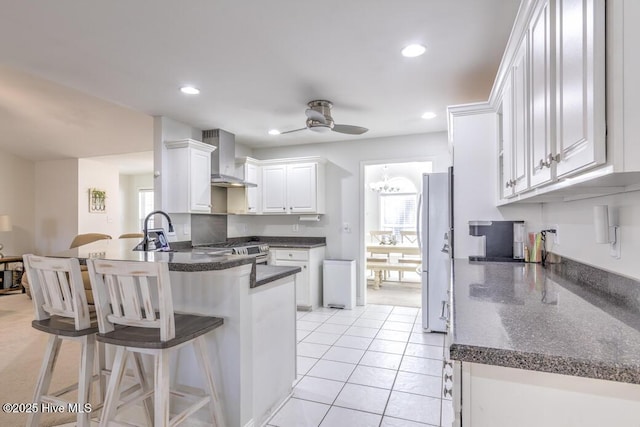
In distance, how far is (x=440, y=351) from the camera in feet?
10.3

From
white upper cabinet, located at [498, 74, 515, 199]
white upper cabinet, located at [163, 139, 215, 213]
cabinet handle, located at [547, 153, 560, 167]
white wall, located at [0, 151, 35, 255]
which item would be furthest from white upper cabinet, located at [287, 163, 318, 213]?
white wall, located at [0, 151, 35, 255]

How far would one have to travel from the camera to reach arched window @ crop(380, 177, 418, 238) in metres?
7.80

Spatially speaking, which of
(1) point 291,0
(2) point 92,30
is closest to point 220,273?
(1) point 291,0

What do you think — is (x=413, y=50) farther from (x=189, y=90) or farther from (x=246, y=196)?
(x=246, y=196)

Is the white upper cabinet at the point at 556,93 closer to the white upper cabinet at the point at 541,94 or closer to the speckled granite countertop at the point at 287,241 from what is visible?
the white upper cabinet at the point at 541,94

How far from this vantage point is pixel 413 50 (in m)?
2.40

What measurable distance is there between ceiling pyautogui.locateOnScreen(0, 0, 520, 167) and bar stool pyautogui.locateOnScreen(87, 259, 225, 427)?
1469mm

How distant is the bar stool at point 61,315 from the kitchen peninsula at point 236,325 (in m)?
0.15

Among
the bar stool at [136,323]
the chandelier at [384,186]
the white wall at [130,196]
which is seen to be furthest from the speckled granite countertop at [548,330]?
the white wall at [130,196]

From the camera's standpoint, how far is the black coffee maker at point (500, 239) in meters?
2.54

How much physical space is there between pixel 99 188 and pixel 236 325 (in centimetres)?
643

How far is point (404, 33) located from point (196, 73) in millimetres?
1644

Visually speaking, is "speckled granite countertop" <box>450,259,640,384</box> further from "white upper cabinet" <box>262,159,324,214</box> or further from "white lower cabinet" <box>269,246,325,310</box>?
"white upper cabinet" <box>262,159,324,214</box>

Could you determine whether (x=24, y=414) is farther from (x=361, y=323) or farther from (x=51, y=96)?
(x=51, y=96)
